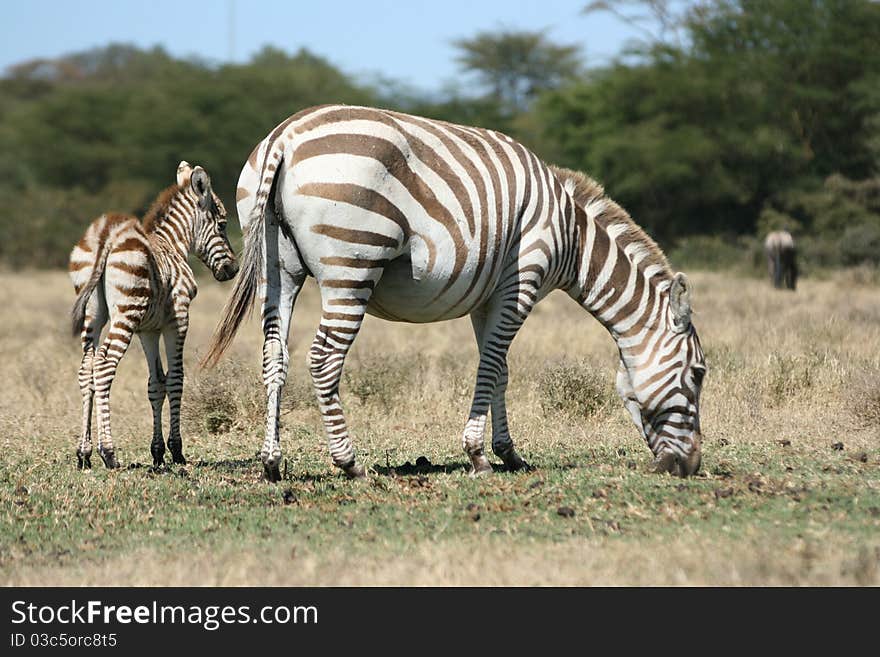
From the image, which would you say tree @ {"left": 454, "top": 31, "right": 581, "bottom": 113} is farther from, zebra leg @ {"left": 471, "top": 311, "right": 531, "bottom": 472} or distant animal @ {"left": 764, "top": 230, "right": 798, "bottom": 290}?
zebra leg @ {"left": 471, "top": 311, "right": 531, "bottom": 472}

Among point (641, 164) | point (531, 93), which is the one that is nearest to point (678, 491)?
point (641, 164)

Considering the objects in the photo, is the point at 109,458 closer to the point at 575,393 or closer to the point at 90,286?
the point at 90,286

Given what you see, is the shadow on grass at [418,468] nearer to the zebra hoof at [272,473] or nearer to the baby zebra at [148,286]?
the zebra hoof at [272,473]

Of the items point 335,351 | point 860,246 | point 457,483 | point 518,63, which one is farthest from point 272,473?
point 518,63

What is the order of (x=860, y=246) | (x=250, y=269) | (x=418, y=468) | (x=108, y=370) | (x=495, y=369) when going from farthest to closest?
Result: (x=860, y=246), (x=108, y=370), (x=418, y=468), (x=495, y=369), (x=250, y=269)

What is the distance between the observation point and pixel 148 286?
8359 millimetres

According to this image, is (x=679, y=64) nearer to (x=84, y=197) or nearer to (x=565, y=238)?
(x=84, y=197)

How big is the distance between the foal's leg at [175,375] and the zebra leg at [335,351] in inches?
67.2

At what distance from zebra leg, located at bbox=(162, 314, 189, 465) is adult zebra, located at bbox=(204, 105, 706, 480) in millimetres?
1324

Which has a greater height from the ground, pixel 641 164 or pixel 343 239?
pixel 641 164

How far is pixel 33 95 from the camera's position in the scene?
235 feet

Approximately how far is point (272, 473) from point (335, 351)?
912mm

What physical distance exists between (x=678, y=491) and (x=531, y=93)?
189 feet

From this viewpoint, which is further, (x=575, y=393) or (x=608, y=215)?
(x=575, y=393)
